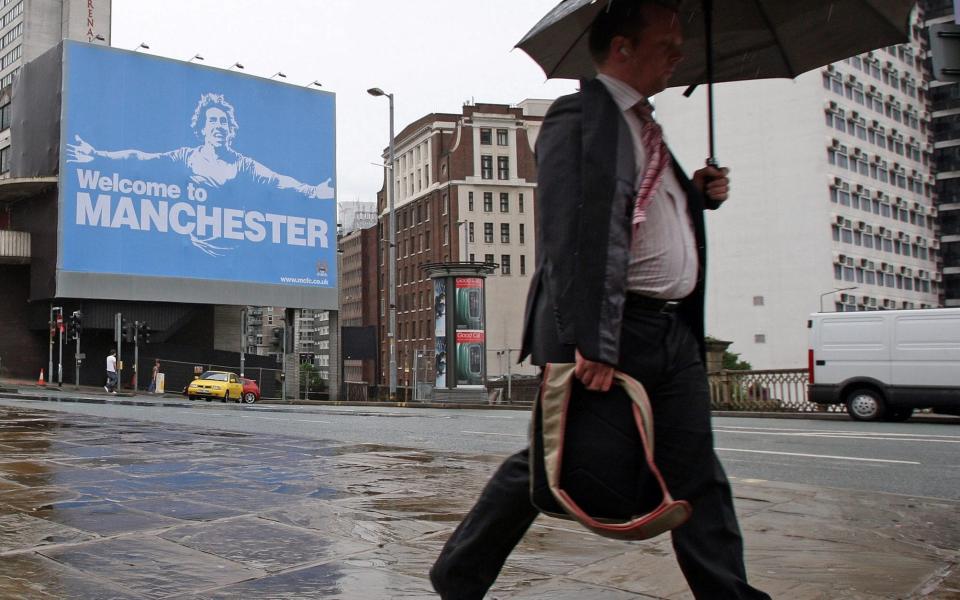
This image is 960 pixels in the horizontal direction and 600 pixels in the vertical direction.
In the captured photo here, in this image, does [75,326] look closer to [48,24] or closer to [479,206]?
[48,24]

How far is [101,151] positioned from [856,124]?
168ft

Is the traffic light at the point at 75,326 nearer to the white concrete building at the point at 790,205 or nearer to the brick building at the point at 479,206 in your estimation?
the white concrete building at the point at 790,205

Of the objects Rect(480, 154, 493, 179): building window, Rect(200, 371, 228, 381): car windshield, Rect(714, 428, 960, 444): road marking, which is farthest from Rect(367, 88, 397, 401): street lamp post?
Rect(480, 154, 493, 179): building window

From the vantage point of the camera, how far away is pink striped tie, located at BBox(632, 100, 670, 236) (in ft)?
7.65

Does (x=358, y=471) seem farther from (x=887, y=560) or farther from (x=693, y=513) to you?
(x=693, y=513)

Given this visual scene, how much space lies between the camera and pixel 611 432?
219 centimetres

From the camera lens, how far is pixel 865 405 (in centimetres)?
1738

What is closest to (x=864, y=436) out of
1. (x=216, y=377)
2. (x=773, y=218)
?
(x=216, y=377)

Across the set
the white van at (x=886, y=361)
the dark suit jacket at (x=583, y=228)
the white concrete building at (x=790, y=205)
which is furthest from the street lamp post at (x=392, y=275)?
the dark suit jacket at (x=583, y=228)

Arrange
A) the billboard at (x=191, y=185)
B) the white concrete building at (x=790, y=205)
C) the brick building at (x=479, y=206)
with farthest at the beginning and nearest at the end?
1. the brick building at (x=479, y=206)
2. the white concrete building at (x=790, y=205)
3. the billboard at (x=191, y=185)

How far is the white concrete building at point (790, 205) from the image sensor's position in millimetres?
60781

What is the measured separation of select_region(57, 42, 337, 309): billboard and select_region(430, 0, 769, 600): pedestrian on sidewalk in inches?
1730

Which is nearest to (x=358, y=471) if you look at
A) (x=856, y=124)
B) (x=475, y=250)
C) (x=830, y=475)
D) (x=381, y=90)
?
(x=830, y=475)

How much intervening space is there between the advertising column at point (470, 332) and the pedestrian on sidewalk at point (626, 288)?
3023cm
